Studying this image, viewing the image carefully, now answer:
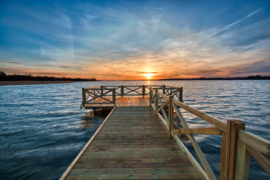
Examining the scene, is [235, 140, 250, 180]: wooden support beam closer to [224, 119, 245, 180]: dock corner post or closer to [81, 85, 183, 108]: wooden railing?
[224, 119, 245, 180]: dock corner post

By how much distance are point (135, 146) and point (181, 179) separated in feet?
4.93

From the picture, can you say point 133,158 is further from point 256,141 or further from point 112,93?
point 112,93

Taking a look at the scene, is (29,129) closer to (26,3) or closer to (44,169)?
(44,169)

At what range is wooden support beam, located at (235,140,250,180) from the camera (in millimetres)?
1211

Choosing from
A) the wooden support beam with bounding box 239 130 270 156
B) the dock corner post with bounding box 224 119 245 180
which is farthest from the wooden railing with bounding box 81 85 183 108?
the wooden support beam with bounding box 239 130 270 156

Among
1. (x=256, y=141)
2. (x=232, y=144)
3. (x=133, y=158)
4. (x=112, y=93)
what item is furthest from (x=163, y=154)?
(x=112, y=93)

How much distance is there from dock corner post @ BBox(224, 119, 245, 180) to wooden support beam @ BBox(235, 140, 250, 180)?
29 mm

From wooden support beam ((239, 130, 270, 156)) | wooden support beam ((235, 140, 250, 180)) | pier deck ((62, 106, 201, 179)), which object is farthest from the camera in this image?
pier deck ((62, 106, 201, 179))

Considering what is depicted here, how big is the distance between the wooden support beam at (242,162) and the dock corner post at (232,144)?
0.10 ft

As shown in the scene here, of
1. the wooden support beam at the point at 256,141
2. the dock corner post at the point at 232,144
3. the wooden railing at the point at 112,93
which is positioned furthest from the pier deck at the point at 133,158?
the wooden railing at the point at 112,93

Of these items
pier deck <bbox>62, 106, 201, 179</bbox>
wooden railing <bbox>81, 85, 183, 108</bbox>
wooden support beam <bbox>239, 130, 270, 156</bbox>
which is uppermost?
wooden support beam <bbox>239, 130, 270, 156</bbox>

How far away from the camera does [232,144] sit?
52.6 inches

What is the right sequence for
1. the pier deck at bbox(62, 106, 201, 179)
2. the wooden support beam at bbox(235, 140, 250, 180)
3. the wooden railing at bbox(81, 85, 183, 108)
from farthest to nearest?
the wooden railing at bbox(81, 85, 183, 108), the pier deck at bbox(62, 106, 201, 179), the wooden support beam at bbox(235, 140, 250, 180)

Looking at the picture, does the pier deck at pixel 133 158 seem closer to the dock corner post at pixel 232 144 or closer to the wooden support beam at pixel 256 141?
the dock corner post at pixel 232 144
